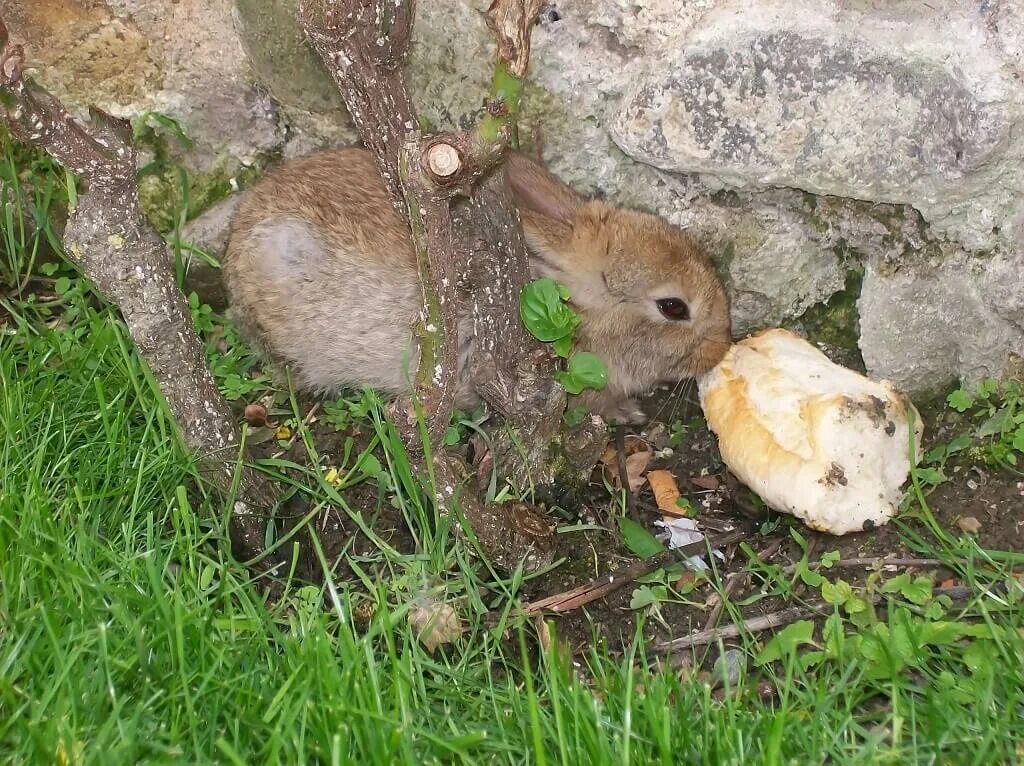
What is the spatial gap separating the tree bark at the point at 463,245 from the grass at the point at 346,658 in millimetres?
180

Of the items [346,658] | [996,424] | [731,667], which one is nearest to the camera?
[346,658]

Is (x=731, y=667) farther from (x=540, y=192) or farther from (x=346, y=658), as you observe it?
(x=540, y=192)

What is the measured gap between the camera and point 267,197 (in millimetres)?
3234

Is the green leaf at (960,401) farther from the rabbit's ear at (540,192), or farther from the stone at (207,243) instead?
the stone at (207,243)

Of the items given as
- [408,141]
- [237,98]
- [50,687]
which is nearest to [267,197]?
[237,98]

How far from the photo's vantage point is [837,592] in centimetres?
255

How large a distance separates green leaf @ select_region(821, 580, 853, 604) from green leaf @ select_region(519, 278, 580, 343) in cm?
94

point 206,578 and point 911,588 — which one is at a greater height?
point 206,578

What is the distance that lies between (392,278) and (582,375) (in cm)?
66

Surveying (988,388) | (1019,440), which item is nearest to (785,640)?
(1019,440)

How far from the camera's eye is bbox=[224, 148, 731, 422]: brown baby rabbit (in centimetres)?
313

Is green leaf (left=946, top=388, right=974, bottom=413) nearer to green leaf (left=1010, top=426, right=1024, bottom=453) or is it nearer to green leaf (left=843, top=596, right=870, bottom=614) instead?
green leaf (left=1010, top=426, right=1024, bottom=453)

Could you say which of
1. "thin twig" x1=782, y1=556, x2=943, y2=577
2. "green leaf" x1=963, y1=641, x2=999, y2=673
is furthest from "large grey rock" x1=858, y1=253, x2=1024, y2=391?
"green leaf" x1=963, y1=641, x2=999, y2=673

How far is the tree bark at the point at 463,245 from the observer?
220 centimetres
